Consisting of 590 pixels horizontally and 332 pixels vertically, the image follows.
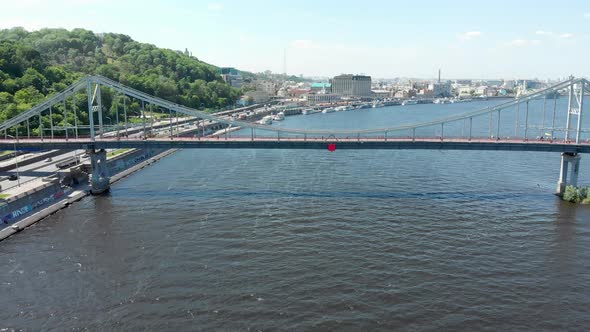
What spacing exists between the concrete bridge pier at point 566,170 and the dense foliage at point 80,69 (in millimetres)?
73942

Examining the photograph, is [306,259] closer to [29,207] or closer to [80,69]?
[29,207]

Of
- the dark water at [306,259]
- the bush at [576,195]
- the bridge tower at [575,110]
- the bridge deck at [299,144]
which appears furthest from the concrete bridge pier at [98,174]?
the bridge tower at [575,110]

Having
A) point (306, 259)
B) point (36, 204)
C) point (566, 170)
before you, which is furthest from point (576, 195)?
point (36, 204)

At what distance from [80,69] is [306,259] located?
456ft

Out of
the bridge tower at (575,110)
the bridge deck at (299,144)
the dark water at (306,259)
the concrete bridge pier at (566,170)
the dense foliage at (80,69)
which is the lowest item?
the dark water at (306,259)

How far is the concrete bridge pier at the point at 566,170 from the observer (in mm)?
53781

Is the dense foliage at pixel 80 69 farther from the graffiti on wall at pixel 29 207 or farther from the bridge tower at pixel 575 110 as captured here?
the bridge tower at pixel 575 110

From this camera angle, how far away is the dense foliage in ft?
317

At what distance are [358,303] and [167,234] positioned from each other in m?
19.2

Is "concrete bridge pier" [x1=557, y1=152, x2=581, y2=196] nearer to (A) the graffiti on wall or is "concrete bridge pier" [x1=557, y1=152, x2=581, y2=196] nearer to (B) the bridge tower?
(B) the bridge tower

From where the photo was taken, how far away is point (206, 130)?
4739 inches

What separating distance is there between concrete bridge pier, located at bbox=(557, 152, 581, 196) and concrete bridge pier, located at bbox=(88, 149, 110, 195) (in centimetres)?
5247

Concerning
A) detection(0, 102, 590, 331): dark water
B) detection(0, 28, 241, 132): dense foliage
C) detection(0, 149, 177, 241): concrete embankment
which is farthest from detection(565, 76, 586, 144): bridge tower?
detection(0, 28, 241, 132): dense foliage

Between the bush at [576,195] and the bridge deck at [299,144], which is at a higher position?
the bridge deck at [299,144]
